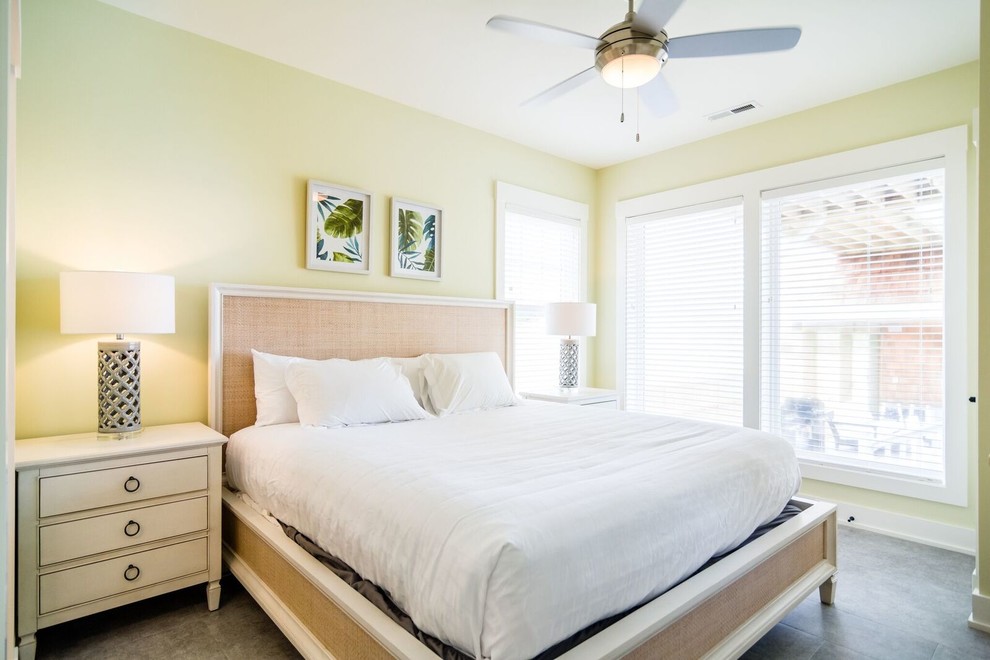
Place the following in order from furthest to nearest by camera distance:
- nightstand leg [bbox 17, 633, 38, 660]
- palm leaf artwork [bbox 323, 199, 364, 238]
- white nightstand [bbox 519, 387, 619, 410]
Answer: white nightstand [bbox 519, 387, 619, 410] < palm leaf artwork [bbox 323, 199, 364, 238] < nightstand leg [bbox 17, 633, 38, 660]

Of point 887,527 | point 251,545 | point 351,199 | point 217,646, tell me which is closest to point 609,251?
point 351,199

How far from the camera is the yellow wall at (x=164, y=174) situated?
7.48 feet

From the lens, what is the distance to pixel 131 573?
2.04 meters

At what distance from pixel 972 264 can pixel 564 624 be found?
323 centimetres

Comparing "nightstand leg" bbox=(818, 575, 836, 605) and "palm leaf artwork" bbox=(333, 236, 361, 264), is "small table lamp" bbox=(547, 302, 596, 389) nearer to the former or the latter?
"palm leaf artwork" bbox=(333, 236, 361, 264)

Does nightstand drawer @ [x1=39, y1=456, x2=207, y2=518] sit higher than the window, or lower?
lower

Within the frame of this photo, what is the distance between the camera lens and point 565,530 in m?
1.28

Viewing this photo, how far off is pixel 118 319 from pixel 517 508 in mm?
1850

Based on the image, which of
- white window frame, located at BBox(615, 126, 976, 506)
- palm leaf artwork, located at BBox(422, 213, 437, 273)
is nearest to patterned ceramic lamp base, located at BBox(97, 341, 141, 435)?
palm leaf artwork, located at BBox(422, 213, 437, 273)

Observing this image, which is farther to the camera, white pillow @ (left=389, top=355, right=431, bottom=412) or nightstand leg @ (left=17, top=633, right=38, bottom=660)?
white pillow @ (left=389, top=355, right=431, bottom=412)

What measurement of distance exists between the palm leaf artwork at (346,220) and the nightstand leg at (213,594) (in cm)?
194

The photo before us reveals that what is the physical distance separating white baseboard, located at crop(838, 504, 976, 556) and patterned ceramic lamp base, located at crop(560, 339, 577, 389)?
6.53 feet

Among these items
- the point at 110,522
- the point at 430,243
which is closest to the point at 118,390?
the point at 110,522

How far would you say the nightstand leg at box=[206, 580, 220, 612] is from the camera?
2.23m
